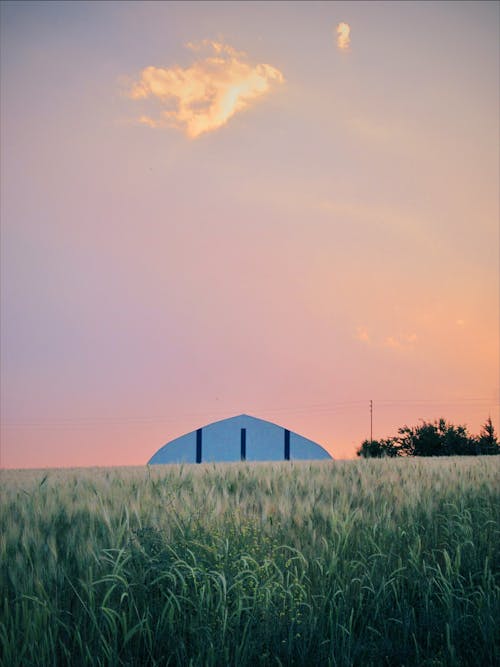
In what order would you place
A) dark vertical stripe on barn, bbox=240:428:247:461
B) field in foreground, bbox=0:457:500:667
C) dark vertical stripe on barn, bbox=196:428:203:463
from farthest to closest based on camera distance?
dark vertical stripe on barn, bbox=240:428:247:461
dark vertical stripe on barn, bbox=196:428:203:463
field in foreground, bbox=0:457:500:667

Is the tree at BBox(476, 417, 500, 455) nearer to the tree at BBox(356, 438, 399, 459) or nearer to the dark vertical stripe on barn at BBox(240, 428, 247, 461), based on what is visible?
the tree at BBox(356, 438, 399, 459)

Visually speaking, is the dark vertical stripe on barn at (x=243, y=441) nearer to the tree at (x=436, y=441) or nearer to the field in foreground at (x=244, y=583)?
the tree at (x=436, y=441)

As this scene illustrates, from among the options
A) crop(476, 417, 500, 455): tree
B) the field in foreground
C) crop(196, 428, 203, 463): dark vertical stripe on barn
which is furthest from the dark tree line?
the field in foreground

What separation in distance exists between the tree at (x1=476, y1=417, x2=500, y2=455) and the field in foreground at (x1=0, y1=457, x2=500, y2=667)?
3377 cm

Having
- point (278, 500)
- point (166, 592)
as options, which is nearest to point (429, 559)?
point (278, 500)

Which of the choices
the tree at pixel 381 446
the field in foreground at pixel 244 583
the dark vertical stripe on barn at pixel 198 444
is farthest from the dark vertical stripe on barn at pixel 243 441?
the field in foreground at pixel 244 583

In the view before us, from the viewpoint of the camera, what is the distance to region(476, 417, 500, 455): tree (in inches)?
1447

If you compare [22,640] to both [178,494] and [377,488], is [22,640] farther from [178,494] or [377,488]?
[377,488]

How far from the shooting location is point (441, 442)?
120 feet

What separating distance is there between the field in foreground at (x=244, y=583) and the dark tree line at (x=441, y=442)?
32075 millimetres

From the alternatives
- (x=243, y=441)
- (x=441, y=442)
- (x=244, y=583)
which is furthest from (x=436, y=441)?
(x=244, y=583)

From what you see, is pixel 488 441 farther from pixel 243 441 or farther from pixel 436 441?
pixel 243 441

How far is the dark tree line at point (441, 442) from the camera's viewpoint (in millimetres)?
36625

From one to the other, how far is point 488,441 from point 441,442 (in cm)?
317
